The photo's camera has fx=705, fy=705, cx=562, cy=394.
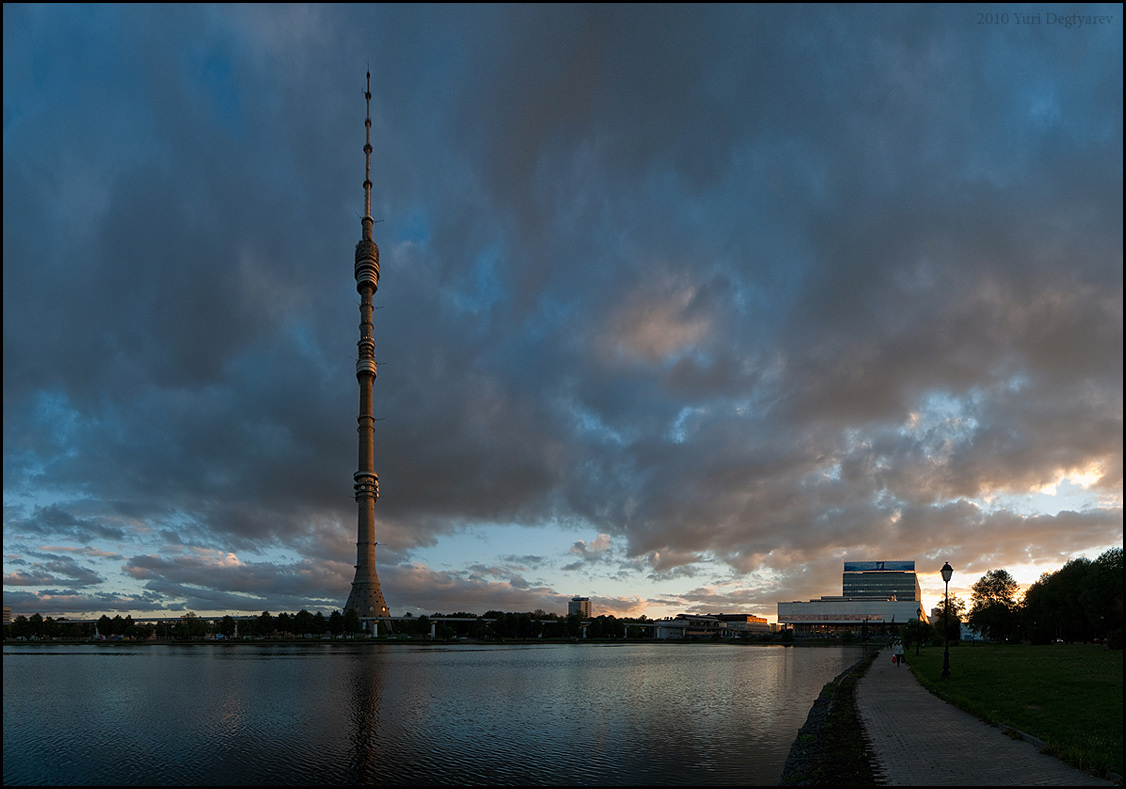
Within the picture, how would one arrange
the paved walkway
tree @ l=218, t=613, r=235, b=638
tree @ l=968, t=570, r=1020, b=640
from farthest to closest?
tree @ l=218, t=613, r=235, b=638
tree @ l=968, t=570, r=1020, b=640
the paved walkway

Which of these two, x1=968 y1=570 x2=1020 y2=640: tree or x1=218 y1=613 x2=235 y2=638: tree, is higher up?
x1=968 y1=570 x2=1020 y2=640: tree

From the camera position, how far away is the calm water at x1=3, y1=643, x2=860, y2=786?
88.5ft

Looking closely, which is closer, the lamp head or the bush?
the lamp head

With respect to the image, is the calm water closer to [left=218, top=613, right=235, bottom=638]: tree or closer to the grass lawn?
the grass lawn

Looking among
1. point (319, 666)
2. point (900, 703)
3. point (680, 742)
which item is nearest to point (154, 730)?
point (680, 742)

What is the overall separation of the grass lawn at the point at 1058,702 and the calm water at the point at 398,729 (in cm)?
→ 899

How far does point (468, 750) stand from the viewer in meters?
30.9

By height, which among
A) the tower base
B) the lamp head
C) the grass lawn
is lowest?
the tower base

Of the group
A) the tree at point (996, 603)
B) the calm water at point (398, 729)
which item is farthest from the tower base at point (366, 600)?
the tree at point (996, 603)

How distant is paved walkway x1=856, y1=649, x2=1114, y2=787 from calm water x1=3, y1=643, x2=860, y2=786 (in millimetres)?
4151

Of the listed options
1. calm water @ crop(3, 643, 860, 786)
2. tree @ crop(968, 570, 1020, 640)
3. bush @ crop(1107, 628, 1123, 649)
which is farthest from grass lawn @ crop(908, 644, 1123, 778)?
tree @ crop(968, 570, 1020, 640)

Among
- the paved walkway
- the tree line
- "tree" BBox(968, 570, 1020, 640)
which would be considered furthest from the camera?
"tree" BBox(968, 570, 1020, 640)

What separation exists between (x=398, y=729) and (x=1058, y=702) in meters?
31.3

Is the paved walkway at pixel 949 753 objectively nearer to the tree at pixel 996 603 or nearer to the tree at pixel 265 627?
the tree at pixel 996 603
